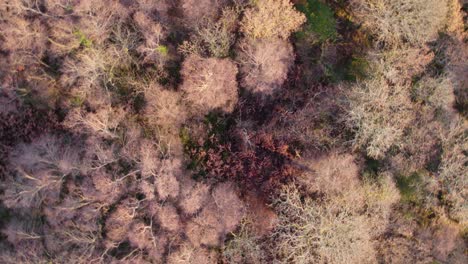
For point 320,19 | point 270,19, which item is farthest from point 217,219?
point 320,19

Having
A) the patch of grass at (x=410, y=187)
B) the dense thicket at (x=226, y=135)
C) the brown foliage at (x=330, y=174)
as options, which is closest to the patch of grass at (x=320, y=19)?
the dense thicket at (x=226, y=135)

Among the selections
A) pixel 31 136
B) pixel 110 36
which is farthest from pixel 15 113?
pixel 110 36

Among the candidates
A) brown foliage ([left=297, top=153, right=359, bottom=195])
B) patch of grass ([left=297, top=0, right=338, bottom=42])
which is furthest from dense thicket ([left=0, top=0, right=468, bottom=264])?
patch of grass ([left=297, top=0, right=338, bottom=42])

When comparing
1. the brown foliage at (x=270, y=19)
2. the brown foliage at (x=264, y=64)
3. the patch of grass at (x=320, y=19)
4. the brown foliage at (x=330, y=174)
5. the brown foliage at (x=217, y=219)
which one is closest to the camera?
the brown foliage at (x=217, y=219)

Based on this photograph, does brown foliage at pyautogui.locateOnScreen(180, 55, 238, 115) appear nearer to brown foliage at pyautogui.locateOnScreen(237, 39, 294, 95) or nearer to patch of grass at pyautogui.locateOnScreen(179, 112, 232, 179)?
brown foliage at pyautogui.locateOnScreen(237, 39, 294, 95)

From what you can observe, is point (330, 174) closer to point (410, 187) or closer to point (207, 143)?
point (410, 187)

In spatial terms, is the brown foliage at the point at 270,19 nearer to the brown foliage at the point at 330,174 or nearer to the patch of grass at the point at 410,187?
the brown foliage at the point at 330,174

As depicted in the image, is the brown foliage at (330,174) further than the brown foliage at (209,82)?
No

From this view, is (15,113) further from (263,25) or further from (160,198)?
(263,25)
